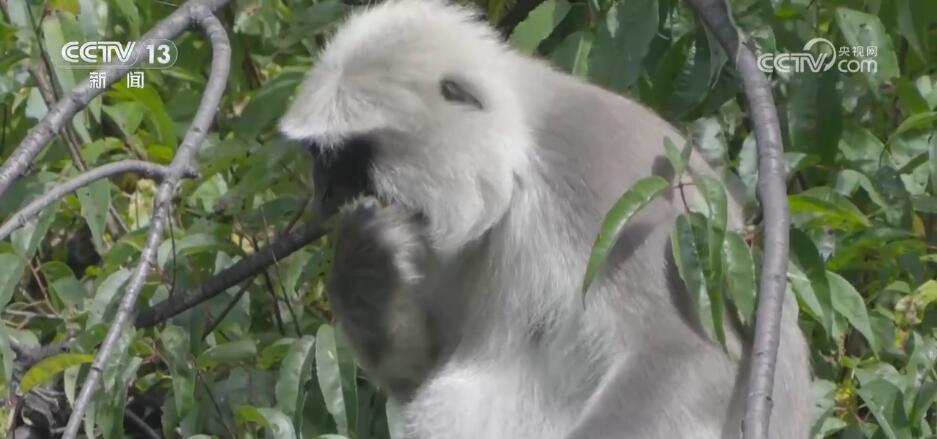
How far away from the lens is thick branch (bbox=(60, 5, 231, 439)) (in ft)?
7.45

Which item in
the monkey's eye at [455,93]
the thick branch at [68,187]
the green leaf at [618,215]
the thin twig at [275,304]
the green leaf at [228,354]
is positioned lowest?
the thin twig at [275,304]

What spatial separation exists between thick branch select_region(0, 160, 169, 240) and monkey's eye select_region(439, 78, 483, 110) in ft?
2.22

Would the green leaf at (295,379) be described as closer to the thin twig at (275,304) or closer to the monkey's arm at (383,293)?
the monkey's arm at (383,293)

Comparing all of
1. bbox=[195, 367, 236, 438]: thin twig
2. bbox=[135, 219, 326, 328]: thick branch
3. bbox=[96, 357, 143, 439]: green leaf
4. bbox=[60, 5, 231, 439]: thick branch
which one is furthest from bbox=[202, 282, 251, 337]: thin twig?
bbox=[60, 5, 231, 439]: thick branch

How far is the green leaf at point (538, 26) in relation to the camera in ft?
11.0

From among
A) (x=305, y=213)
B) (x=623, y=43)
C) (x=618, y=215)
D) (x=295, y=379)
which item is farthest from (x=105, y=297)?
(x=618, y=215)

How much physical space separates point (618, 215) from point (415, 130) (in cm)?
69

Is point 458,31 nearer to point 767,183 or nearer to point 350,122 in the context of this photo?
point 350,122

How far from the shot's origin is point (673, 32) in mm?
3512

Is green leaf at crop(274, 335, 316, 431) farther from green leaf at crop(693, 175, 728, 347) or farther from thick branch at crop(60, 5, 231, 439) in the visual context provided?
green leaf at crop(693, 175, 728, 347)

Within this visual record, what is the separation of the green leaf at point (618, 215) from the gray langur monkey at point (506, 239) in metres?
0.44

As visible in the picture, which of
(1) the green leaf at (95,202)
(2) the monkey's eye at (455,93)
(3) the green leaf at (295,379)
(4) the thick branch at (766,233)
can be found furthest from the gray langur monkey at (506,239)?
(1) the green leaf at (95,202)

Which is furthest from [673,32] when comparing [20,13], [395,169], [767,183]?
[20,13]

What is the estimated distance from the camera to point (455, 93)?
3.05m
